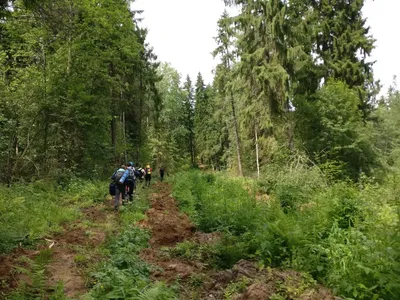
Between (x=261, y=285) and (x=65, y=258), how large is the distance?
12.9 feet

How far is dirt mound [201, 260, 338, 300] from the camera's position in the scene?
471 centimetres

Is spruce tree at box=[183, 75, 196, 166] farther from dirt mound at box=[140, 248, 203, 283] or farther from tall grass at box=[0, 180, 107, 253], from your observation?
dirt mound at box=[140, 248, 203, 283]

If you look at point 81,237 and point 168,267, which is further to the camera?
point 81,237

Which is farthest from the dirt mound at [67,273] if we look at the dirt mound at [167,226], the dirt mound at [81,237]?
the dirt mound at [167,226]

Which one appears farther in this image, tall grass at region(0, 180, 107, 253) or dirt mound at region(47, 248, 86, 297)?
tall grass at region(0, 180, 107, 253)

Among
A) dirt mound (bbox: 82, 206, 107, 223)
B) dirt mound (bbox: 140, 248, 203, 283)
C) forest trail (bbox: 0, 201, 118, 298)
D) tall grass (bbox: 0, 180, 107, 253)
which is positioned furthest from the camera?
dirt mound (bbox: 82, 206, 107, 223)

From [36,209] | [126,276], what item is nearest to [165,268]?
[126,276]

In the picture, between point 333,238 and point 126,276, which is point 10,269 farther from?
point 333,238

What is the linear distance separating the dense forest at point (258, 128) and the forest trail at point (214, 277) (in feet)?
1.50

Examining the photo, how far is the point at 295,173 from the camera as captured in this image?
49.8 feet

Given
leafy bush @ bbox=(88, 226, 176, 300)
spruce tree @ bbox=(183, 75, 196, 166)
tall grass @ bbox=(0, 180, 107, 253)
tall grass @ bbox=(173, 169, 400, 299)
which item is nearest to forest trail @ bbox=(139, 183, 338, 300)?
leafy bush @ bbox=(88, 226, 176, 300)

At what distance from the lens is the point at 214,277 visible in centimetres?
621

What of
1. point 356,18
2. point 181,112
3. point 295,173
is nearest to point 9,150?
point 295,173

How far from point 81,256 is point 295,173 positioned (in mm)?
11000
